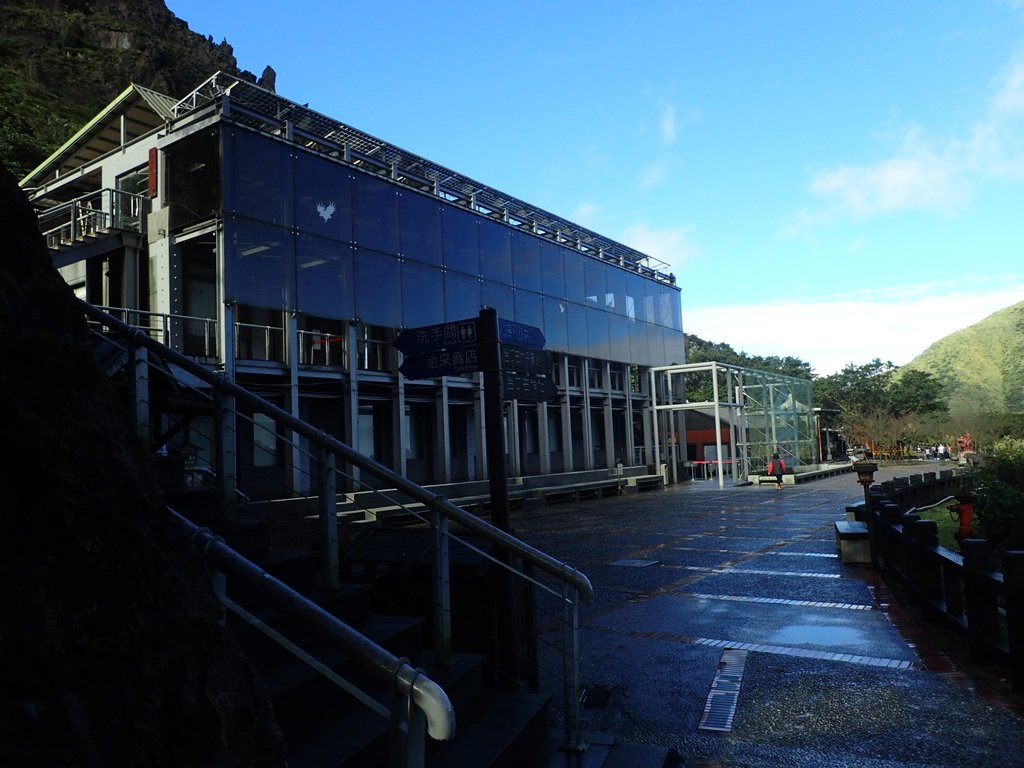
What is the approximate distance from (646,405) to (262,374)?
74.0 feet

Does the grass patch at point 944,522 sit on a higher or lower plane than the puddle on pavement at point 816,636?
lower

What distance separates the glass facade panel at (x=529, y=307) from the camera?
91.9ft

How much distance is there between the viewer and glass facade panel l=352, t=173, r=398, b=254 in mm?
21438

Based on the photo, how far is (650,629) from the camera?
7336 millimetres

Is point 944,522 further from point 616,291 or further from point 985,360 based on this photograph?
point 985,360

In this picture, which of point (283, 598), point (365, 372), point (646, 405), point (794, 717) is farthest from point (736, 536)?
point (646, 405)

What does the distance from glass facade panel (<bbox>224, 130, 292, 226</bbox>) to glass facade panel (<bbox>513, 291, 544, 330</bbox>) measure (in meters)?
10.8

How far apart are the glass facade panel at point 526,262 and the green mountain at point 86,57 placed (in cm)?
3843

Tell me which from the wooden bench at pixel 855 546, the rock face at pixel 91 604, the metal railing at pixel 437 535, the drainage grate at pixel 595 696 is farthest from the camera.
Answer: the wooden bench at pixel 855 546

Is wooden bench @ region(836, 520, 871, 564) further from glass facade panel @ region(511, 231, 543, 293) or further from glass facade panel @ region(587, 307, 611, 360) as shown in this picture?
glass facade panel @ region(587, 307, 611, 360)

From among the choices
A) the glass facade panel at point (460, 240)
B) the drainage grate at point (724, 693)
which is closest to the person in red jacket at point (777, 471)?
the glass facade panel at point (460, 240)

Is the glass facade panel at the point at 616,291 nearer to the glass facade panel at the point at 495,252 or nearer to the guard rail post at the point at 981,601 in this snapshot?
the glass facade panel at the point at 495,252

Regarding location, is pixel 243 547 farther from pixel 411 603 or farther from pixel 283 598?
pixel 283 598

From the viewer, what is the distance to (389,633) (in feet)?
13.7
